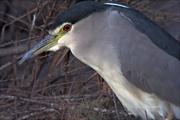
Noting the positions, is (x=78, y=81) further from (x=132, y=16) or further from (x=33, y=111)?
(x=132, y=16)

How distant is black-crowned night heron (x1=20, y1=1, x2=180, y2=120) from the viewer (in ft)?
11.1

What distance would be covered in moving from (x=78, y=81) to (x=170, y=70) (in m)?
1.08

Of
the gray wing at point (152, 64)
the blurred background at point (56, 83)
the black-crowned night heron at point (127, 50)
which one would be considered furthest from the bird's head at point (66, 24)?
the blurred background at point (56, 83)

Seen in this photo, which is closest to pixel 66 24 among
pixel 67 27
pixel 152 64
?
pixel 67 27

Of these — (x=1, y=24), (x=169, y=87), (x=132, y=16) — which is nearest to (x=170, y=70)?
(x=169, y=87)

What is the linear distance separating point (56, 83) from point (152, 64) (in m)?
1.33

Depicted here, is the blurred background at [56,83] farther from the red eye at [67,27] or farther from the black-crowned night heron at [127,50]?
the red eye at [67,27]

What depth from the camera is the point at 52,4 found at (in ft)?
14.9

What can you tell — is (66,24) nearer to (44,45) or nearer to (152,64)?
(44,45)

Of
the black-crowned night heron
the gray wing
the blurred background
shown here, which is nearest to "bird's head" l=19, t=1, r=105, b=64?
the black-crowned night heron

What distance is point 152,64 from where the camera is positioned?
338cm

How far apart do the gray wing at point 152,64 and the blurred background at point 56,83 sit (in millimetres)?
529

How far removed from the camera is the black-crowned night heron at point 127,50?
3.37 m

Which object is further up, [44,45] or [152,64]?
[44,45]
